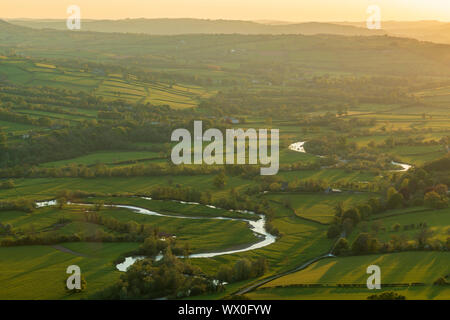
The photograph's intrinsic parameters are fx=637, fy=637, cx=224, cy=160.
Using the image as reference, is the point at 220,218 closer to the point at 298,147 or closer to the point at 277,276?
the point at 277,276

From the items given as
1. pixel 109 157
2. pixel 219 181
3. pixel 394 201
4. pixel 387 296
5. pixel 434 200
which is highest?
pixel 109 157

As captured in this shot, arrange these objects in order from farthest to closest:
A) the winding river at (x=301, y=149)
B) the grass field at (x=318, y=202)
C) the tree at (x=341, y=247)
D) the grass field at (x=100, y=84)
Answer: the grass field at (x=100, y=84) < the winding river at (x=301, y=149) < the grass field at (x=318, y=202) < the tree at (x=341, y=247)

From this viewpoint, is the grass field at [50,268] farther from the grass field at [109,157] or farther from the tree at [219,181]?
the grass field at [109,157]

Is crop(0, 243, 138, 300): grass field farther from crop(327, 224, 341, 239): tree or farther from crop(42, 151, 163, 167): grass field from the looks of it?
crop(42, 151, 163, 167): grass field

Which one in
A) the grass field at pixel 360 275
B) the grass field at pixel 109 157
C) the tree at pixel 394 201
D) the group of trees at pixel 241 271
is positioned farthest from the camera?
the grass field at pixel 109 157

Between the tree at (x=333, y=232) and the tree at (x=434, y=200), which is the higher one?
the tree at (x=434, y=200)

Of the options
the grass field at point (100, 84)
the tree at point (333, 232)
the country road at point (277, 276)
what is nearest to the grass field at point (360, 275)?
the country road at point (277, 276)

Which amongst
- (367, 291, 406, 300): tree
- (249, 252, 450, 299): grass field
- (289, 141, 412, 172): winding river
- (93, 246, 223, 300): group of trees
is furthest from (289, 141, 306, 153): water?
(367, 291, 406, 300): tree

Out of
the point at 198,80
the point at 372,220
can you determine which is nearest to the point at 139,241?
the point at 372,220

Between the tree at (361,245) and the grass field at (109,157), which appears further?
the grass field at (109,157)

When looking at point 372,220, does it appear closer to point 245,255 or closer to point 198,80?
point 245,255

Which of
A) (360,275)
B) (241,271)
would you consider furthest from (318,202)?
(241,271)
